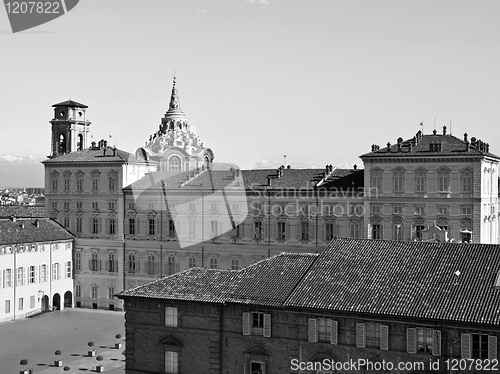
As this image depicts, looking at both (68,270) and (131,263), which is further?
(68,270)

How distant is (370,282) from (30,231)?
131 feet

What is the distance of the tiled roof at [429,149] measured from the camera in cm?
5822

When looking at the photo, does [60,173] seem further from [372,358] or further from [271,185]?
[372,358]

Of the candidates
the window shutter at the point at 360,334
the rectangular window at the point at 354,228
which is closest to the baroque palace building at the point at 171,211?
the rectangular window at the point at 354,228

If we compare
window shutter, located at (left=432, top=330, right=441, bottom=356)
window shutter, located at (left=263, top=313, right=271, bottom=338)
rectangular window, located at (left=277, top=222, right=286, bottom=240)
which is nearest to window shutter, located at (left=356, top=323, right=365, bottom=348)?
window shutter, located at (left=432, top=330, right=441, bottom=356)

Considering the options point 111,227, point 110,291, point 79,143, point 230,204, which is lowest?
point 110,291

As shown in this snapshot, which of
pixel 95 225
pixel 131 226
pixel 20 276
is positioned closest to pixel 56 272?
pixel 20 276

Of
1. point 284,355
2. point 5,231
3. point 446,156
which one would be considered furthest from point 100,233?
point 284,355

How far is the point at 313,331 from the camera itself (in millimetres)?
35812

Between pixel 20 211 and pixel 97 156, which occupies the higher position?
pixel 97 156

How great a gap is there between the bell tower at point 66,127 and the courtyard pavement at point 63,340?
16657mm

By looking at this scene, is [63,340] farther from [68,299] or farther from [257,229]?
[257,229]

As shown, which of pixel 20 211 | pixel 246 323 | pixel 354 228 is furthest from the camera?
pixel 20 211

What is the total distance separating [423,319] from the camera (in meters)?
33.0
